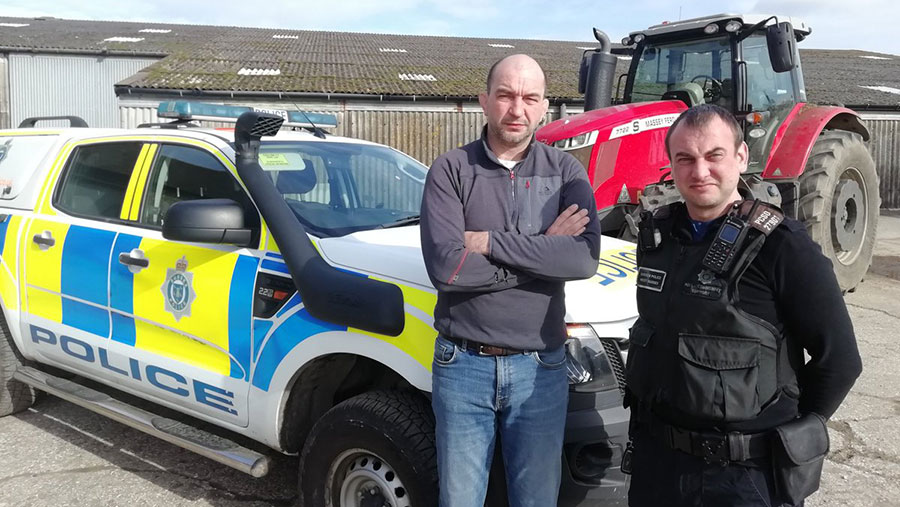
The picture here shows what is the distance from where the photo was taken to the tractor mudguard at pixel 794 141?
257 inches

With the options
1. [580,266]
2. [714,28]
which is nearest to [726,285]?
[580,266]

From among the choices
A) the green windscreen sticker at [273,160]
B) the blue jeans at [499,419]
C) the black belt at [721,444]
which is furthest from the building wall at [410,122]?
the black belt at [721,444]

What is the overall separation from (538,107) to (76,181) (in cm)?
297

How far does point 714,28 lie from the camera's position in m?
6.41

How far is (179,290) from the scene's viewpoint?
3203 millimetres

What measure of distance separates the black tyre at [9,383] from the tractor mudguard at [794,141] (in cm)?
613

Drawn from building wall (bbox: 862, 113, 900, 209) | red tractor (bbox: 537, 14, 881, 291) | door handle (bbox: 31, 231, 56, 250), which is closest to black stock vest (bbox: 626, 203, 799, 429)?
door handle (bbox: 31, 231, 56, 250)

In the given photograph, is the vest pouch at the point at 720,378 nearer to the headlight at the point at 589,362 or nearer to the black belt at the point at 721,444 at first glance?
the black belt at the point at 721,444

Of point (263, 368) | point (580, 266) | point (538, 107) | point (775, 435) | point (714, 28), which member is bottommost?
point (263, 368)

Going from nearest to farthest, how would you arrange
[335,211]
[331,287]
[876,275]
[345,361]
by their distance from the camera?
1. [331,287]
2. [345,361]
3. [335,211]
4. [876,275]

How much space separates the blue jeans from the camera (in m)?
2.14

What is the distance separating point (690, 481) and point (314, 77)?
56.7 feet

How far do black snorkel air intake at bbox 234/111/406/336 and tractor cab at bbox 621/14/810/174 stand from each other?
4.67 meters

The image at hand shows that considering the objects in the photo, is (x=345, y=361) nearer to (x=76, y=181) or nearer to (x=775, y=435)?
(x=775, y=435)
